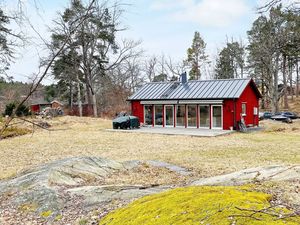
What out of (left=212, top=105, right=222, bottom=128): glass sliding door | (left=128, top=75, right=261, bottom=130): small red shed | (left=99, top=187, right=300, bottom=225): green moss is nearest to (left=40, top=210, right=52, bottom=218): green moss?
(left=99, top=187, right=300, bottom=225): green moss

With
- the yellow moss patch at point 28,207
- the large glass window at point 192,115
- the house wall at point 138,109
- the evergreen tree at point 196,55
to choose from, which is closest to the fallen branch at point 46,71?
the yellow moss patch at point 28,207

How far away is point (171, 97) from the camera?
2122 cm

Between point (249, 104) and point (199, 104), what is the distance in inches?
136

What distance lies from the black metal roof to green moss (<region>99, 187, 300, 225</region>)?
1629 cm

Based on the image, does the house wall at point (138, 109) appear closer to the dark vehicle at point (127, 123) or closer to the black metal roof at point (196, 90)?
the black metal roof at point (196, 90)

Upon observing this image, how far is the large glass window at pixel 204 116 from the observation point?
20.2 meters

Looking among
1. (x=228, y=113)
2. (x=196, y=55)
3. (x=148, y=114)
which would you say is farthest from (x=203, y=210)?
(x=196, y=55)

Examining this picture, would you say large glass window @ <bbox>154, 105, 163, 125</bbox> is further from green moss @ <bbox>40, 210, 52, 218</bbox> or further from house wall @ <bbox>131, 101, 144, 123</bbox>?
green moss @ <bbox>40, 210, 52, 218</bbox>

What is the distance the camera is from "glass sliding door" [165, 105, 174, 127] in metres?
21.7

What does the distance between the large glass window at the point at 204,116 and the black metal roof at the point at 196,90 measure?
758 millimetres

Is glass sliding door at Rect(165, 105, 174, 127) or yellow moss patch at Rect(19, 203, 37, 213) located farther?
glass sliding door at Rect(165, 105, 174, 127)

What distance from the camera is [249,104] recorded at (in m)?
21.0

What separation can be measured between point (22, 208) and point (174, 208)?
107 inches

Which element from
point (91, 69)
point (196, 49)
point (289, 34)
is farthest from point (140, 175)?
point (196, 49)
